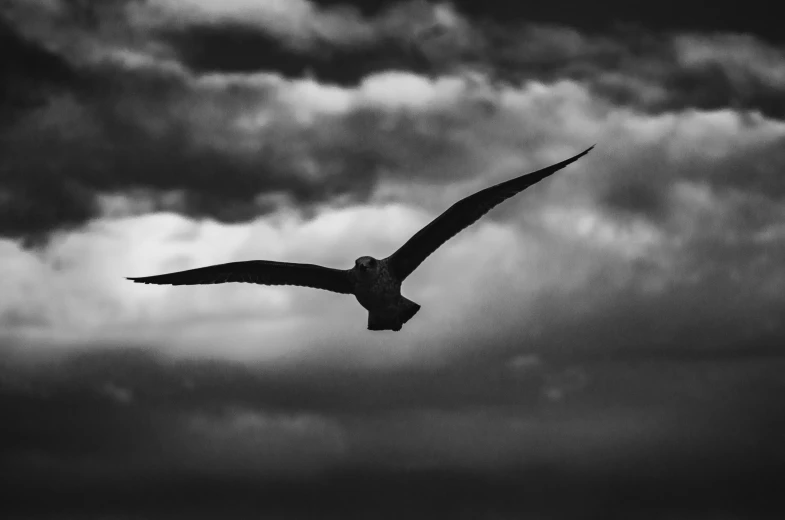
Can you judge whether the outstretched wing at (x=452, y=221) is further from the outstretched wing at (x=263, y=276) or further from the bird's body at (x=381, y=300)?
the outstretched wing at (x=263, y=276)

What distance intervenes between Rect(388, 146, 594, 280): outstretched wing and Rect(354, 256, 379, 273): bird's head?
0.78 m

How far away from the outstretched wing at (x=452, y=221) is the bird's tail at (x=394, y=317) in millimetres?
1128

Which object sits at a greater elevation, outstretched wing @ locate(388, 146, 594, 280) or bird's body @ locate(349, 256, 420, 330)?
outstretched wing @ locate(388, 146, 594, 280)

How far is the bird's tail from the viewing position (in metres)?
23.8

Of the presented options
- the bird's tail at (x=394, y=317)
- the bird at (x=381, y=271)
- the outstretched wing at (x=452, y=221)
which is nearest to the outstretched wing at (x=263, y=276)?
the bird at (x=381, y=271)

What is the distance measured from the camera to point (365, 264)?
76.9 ft

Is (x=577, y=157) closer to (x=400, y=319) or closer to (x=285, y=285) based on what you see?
(x=400, y=319)

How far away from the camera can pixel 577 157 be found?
2166 centimetres

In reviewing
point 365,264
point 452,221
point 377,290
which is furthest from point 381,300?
point 452,221

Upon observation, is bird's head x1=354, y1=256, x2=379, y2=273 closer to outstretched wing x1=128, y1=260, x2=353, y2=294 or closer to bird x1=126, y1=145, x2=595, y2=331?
bird x1=126, y1=145, x2=595, y2=331

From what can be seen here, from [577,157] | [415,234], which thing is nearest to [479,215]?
[415,234]

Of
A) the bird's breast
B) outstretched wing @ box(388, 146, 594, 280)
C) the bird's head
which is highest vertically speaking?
outstretched wing @ box(388, 146, 594, 280)

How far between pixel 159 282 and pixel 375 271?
646cm

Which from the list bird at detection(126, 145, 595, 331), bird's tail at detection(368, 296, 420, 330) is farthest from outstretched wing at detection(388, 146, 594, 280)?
bird's tail at detection(368, 296, 420, 330)
